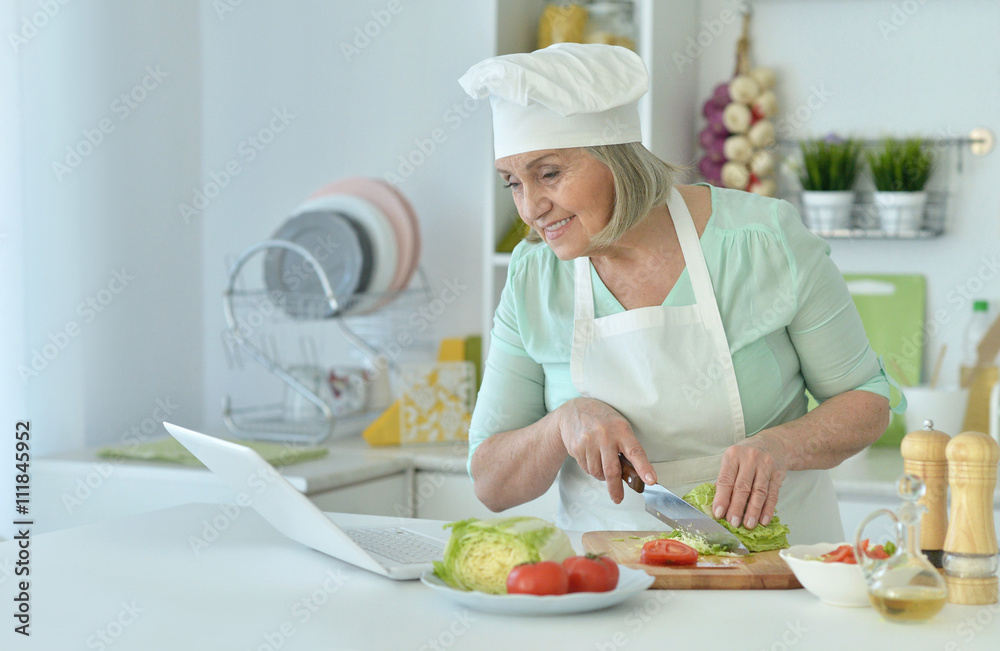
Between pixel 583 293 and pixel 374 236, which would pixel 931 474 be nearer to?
Answer: pixel 583 293

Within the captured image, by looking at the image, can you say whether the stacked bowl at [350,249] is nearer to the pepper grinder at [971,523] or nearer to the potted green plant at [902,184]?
the potted green plant at [902,184]

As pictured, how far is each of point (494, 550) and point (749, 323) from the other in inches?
24.0

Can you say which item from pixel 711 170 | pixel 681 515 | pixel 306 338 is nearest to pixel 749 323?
pixel 681 515

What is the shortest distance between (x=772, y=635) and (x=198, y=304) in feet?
7.52

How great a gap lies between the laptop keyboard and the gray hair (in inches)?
17.6

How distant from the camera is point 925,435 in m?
0.99

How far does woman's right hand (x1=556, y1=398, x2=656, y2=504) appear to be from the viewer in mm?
1217

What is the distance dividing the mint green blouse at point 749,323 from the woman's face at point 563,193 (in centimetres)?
13

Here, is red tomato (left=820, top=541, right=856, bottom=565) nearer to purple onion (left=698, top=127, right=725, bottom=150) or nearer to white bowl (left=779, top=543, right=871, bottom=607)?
white bowl (left=779, top=543, right=871, bottom=607)

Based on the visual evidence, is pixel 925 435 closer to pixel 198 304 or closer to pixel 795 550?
pixel 795 550

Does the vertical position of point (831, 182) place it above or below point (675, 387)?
above

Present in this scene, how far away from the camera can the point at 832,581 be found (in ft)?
3.12

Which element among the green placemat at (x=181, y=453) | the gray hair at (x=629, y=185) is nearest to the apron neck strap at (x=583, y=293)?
the gray hair at (x=629, y=185)

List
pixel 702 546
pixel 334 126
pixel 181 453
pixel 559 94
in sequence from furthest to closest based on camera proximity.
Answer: pixel 334 126
pixel 181 453
pixel 559 94
pixel 702 546
